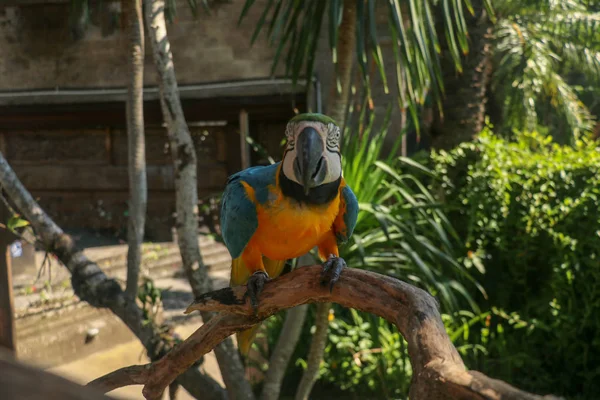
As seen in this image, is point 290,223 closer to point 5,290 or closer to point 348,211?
A: point 348,211

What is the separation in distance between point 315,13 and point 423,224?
4.76ft

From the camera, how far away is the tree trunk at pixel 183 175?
2.51 m

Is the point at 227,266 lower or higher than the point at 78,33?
lower

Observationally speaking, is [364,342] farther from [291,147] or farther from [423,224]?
[291,147]

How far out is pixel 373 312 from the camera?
132cm

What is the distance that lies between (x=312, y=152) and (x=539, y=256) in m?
2.52

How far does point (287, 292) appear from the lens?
1.50 m

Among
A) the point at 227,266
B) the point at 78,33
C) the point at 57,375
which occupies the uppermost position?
the point at 78,33

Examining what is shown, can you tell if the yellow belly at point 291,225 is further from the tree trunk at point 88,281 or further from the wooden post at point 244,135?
the wooden post at point 244,135

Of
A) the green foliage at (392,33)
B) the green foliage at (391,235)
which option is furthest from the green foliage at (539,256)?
the green foliage at (392,33)

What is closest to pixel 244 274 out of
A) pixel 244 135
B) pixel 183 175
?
pixel 183 175

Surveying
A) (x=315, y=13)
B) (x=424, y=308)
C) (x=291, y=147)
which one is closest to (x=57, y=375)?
(x=424, y=308)

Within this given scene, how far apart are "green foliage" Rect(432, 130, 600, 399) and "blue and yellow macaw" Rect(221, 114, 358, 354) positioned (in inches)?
79.0

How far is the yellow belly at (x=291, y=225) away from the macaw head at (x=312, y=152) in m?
0.08
